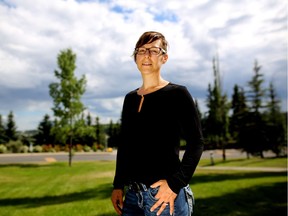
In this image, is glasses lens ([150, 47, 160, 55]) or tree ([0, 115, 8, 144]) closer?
glasses lens ([150, 47, 160, 55])

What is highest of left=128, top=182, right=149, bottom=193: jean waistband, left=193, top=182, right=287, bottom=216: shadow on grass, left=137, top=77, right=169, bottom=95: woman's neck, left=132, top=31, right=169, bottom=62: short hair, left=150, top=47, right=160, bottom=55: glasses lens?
→ left=132, top=31, right=169, bottom=62: short hair

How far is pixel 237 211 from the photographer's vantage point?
7508 mm

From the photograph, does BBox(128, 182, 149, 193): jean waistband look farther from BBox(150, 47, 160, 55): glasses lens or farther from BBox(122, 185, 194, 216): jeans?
BBox(150, 47, 160, 55): glasses lens

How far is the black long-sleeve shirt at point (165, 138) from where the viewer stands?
206 cm

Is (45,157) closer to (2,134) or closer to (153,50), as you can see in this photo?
(2,134)

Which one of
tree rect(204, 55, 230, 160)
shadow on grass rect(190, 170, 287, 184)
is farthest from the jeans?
tree rect(204, 55, 230, 160)

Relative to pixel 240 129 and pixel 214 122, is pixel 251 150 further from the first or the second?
pixel 214 122

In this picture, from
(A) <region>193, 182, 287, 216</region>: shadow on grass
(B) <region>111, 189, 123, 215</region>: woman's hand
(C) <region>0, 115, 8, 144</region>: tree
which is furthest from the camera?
(C) <region>0, 115, 8, 144</region>: tree

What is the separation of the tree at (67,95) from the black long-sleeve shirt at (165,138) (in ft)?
65.3

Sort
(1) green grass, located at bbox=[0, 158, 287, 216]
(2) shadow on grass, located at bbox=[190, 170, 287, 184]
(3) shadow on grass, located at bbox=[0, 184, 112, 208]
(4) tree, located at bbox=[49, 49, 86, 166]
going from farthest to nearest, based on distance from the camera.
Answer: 1. (4) tree, located at bbox=[49, 49, 86, 166]
2. (2) shadow on grass, located at bbox=[190, 170, 287, 184]
3. (3) shadow on grass, located at bbox=[0, 184, 112, 208]
4. (1) green grass, located at bbox=[0, 158, 287, 216]

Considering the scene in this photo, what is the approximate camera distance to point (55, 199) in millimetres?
8633

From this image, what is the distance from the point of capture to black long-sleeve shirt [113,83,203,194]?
→ 2057 millimetres

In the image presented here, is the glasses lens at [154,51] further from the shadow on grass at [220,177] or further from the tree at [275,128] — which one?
the tree at [275,128]

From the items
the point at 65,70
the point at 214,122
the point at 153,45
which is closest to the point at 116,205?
the point at 153,45
